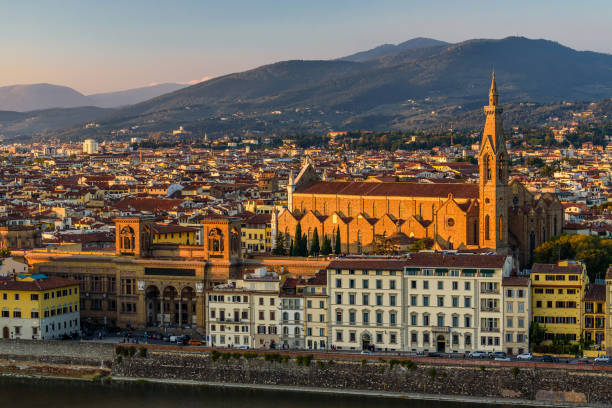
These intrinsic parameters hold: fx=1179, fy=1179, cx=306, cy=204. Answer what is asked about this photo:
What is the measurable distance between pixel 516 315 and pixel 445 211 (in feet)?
77.3

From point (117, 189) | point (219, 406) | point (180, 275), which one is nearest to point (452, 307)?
point (219, 406)

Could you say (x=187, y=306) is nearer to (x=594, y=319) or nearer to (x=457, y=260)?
(x=457, y=260)

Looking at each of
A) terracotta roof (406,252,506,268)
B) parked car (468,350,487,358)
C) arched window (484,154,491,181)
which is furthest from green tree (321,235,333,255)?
parked car (468,350,487,358)

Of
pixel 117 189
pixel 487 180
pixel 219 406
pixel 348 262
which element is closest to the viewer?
pixel 219 406

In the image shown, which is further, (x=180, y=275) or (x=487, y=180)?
(x=487, y=180)

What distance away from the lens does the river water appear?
50.6 m

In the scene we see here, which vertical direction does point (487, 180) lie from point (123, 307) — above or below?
above

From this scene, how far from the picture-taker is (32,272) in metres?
65.2

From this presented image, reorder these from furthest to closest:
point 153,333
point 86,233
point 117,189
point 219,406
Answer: point 117,189 → point 86,233 → point 153,333 → point 219,406

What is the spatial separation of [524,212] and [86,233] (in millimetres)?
29371

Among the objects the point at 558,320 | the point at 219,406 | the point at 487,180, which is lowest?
the point at 219,406

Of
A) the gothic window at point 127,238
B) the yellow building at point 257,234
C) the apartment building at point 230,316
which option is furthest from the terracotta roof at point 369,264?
the yellow building at point 257,234

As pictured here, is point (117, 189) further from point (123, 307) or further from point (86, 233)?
point (123, 307)

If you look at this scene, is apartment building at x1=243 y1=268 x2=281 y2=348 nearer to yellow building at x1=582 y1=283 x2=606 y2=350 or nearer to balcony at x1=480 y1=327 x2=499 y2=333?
balcony at x1=480 y1=327 x2=499 y2=333
